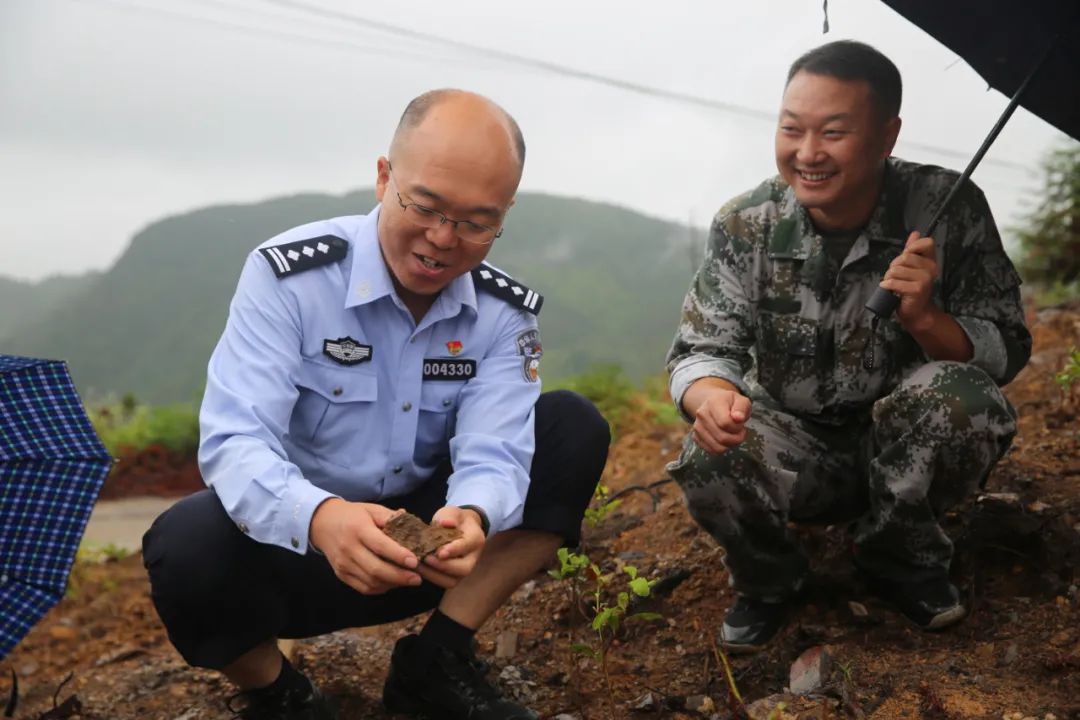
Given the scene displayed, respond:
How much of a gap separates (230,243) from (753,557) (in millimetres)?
4479

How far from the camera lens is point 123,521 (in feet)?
21.6

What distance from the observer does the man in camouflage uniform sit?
273cm

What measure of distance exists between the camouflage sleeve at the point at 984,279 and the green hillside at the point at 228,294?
3.65 m

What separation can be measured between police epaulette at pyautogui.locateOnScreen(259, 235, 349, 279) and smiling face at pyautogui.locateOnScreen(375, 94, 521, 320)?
0.15 meters

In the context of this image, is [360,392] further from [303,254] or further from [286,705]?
[286,705]

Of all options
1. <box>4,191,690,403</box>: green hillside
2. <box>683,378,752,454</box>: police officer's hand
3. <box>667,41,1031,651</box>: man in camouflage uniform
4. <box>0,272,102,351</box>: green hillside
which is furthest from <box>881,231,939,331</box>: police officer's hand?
<box>0,272,102,351</box>: green hillside

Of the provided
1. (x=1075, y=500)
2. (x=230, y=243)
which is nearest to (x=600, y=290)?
(x=230, y=243)

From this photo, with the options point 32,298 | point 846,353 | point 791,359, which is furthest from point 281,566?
point 32,298

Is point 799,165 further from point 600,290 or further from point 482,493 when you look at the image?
point 600,290

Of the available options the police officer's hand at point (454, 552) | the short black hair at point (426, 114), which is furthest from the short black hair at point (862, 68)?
the police officer's hand at point (454, 552)

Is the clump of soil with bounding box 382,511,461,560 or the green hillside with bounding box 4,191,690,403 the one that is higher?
the clump of soil with bounding box 382,511,461,560

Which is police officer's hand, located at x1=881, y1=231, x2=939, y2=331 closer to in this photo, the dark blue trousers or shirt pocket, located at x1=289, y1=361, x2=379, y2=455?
the dark blue trousers

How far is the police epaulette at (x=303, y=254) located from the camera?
8.10 ft

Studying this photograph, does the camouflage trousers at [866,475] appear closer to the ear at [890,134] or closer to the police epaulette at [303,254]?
the ear at [890,134]
